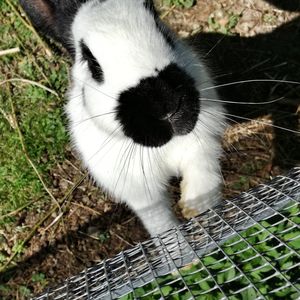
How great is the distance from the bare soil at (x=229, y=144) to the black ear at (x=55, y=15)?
828 millimetres

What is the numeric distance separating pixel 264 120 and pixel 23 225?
4.40 ft

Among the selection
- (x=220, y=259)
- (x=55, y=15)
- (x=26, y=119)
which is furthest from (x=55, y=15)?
(x=220, y=259)

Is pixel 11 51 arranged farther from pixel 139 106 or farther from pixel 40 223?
pixel 139 106

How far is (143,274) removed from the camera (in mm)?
1760

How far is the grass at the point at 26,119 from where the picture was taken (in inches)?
118

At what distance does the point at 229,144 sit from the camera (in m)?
2.84

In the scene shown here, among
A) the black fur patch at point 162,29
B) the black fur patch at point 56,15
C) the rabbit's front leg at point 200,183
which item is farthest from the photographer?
the rabbit's front leg at point 200,183

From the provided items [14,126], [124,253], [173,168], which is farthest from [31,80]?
[124,253]

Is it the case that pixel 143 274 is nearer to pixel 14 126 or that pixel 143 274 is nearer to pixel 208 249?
pixel 208 249

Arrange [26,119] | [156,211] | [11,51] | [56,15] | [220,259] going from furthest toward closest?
[11,51] < [26,119] < [156,211] < [56,15] < [220,259]

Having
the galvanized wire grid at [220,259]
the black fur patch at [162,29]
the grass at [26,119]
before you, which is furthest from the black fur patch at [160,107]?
the grass at [26,119]

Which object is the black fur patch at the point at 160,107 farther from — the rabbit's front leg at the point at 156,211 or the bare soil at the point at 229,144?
the bare soil at the point at 229,144

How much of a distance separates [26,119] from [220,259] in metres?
1.67

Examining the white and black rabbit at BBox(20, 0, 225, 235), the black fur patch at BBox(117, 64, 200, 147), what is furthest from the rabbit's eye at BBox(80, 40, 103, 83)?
the black fur patch at BBox(117, 64, 200, 147)
